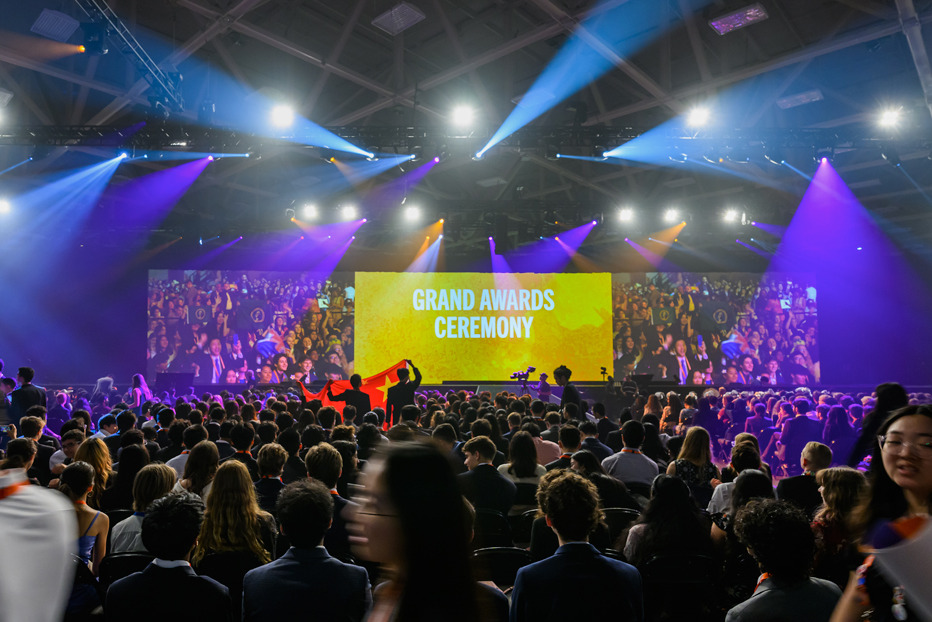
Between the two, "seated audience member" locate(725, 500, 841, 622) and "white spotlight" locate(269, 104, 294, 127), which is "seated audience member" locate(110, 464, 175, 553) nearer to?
"seated audience member" locate(725, 500, 841, 622)

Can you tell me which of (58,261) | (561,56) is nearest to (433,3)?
(561,56)

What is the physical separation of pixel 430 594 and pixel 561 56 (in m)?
11.5

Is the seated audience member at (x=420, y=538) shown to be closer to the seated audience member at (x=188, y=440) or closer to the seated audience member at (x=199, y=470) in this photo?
the seated audience member at (x=199, y=470)

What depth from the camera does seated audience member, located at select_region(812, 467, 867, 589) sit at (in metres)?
3.02

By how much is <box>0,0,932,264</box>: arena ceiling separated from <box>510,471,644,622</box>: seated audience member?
834 cm

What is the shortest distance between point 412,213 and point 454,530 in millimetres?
15202

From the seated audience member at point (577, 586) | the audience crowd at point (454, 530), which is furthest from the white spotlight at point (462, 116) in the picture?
the seated audience member at point (577, 586)

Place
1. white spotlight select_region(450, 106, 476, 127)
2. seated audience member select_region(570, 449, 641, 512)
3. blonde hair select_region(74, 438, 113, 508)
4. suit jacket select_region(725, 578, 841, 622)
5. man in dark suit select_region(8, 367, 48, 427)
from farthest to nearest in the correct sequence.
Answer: white spotlight select_region(450, 106, 476, 127), man in dark suit select_region(8, 367, 48, 427), seated audience member select_region(570, 449, 641, 512), blonde hair select_region(74, 438, 113, 508), suit jacket select_region(725, 578, 841, 622)

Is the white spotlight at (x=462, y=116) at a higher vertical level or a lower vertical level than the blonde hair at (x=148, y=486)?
higher

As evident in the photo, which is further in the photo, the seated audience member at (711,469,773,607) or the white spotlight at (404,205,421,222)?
the white spotlight at (404,205,421,222)

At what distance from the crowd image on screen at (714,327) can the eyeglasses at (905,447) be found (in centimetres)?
1853

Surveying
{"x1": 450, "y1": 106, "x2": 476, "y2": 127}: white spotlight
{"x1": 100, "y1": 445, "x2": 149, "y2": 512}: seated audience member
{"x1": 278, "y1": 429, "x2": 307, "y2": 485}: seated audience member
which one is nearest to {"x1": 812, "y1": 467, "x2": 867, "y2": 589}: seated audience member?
{"x1": 278, "y1": 429, "x2": 307, "y2": 485}: seated audience member

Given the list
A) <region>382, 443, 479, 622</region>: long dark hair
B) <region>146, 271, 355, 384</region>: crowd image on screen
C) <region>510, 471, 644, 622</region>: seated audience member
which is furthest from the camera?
<region>146, 271, 355, 384</region>: crowd image on screen

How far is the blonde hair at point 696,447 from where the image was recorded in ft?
16.1
